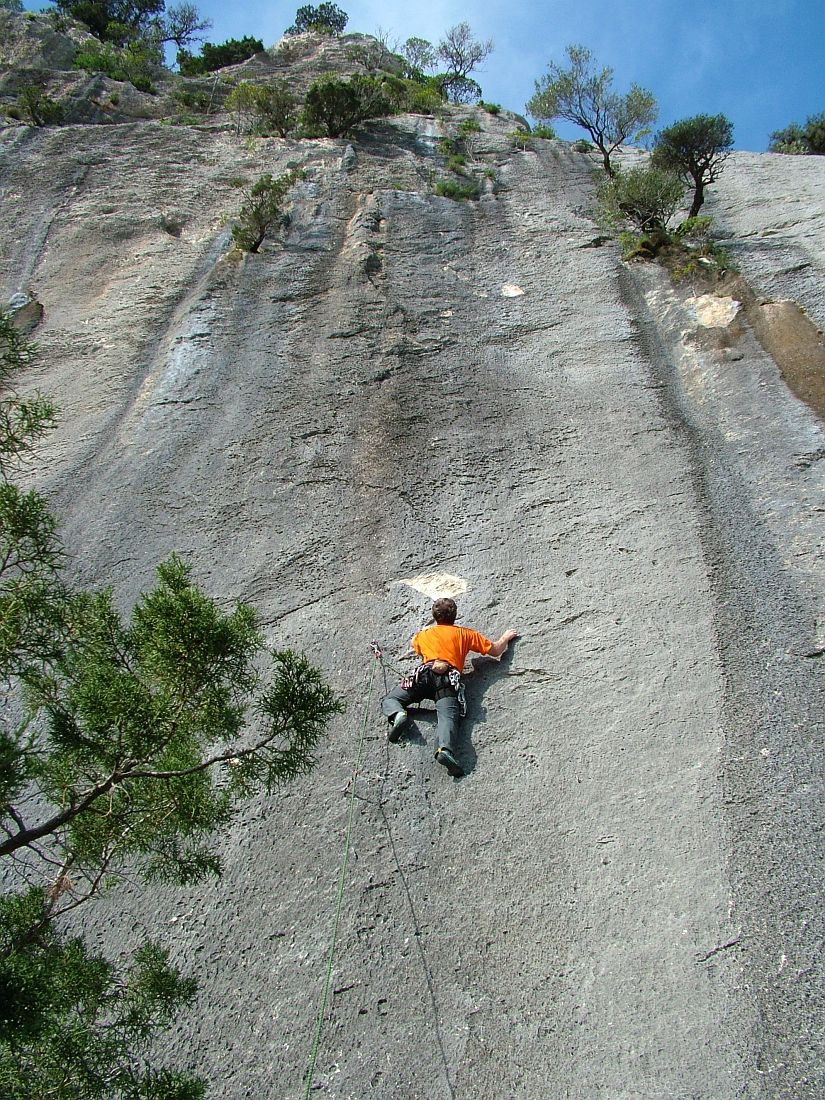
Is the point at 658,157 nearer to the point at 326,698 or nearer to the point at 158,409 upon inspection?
the point at 158,409

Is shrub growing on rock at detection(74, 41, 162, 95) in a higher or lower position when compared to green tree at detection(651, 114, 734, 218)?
higher

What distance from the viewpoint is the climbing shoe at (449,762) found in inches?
192

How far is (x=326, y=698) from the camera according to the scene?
3602 millimetres

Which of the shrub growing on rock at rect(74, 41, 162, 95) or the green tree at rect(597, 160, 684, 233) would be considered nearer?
the green tree at rect(597, 160, 684, 233)

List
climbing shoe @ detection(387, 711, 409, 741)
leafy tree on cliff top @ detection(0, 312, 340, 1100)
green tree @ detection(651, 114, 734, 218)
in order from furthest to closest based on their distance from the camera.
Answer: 1. green tree @ detection(651, 114, 734, 218)
2. climbing shoe @ detection(387, 711, 409, 741)
3. leafy tree on cliff top @ detection(0, 312, 340, 1100)

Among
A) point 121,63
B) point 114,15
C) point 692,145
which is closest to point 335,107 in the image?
point 692,145

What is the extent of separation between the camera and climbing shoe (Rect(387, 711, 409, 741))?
520cm

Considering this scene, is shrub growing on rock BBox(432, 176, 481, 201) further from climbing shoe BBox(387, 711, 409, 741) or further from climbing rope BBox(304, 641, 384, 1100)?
climbing shoe BBox(387, 711, 409, 741)

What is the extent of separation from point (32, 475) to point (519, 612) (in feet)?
19.4

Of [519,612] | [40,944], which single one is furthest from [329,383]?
[40,944]

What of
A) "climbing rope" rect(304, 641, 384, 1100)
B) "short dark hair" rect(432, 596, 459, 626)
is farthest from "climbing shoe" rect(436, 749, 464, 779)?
"short dark hair" rect(432, 596, 459, 626)

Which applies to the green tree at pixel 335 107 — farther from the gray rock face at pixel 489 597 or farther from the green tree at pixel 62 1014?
the green tree at pixel 62 1014

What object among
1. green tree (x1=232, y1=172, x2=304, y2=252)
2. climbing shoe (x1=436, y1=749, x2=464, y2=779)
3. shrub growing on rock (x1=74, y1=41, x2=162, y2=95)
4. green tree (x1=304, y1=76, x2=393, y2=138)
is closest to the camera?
climbing shoe (x1=436, y1=749, x2=464, y2=779)

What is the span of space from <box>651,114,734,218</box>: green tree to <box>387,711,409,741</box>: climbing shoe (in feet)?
37.6
